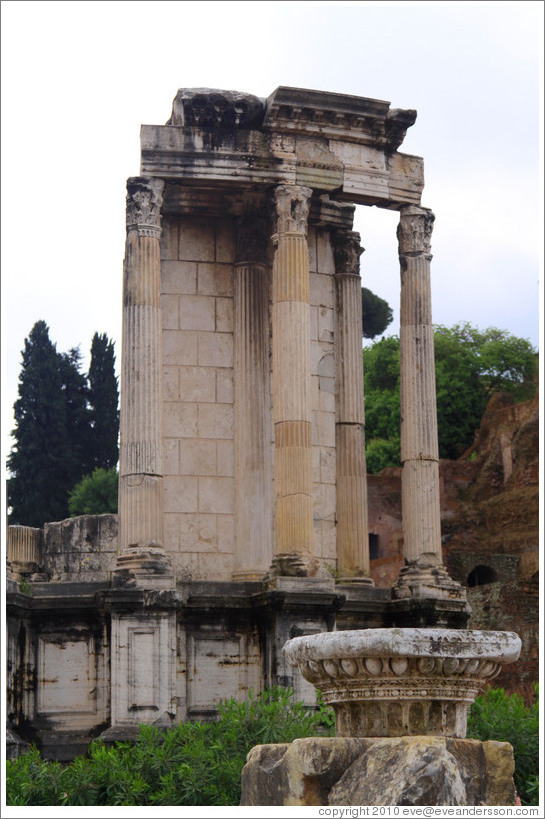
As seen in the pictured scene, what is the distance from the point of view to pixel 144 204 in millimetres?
16375

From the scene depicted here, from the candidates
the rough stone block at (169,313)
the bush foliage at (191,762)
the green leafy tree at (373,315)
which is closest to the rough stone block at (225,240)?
the rough stone block at (169,313)

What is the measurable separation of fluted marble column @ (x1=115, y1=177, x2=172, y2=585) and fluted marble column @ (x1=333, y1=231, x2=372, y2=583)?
118 inches

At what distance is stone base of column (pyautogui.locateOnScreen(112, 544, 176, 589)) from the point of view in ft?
49.4

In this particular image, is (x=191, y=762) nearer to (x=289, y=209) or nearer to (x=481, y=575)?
(x=289, y=209)

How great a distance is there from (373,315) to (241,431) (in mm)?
39486

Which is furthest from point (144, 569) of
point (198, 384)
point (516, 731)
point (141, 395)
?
point (516, 731)

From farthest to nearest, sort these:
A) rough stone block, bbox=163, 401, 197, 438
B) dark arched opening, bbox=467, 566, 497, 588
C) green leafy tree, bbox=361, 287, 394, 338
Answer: green leafy tree, bbox=361, 287, 394, 338, dark arched opening, bbox=467, 566, 497, 588, rough stone block, bbox=163, 401, 197, 438

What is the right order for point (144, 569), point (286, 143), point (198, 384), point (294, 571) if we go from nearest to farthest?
point (144, 569)
point (294, 571)
point (286, 143)
point (198, 384)

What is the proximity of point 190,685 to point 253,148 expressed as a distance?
662 centimetres

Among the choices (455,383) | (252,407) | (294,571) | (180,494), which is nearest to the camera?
(294,571)

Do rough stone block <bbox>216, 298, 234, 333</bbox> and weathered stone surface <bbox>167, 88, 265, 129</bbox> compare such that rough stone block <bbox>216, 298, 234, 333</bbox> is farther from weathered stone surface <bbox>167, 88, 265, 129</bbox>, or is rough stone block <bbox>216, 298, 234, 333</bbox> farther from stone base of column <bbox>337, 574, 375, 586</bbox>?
stone base of column <bbox>337, 574, 375, 586</bbox>

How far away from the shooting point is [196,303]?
1758 centimetres

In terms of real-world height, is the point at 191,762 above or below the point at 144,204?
below

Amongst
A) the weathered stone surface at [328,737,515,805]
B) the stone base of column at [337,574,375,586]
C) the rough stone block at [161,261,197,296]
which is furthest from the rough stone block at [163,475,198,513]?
the weathered stone surface at [328,737,515,805]
